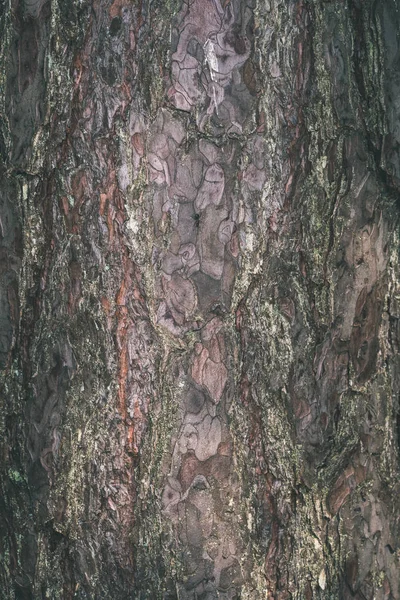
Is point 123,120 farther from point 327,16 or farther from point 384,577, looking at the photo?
point 384,577

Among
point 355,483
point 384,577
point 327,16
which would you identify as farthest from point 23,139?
point 384,577

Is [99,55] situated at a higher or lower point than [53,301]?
higher

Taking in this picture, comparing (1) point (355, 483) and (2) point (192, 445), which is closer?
(2) point (192, 445)

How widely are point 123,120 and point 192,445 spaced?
54cm

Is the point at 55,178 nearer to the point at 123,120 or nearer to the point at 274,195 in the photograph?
the point at 123,120

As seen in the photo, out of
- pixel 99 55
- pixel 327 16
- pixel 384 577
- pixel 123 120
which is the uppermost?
pixel 327 16

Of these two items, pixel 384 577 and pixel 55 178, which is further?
pixel 384 577

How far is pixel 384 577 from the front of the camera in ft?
5.42

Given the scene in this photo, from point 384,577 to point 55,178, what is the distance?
0.93 meters

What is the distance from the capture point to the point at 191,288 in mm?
1468

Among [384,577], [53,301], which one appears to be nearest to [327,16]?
[53,301]

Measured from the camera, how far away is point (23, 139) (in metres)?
1.54

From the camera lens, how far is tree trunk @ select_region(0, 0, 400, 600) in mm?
1458

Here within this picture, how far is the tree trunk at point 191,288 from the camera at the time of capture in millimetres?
1458
